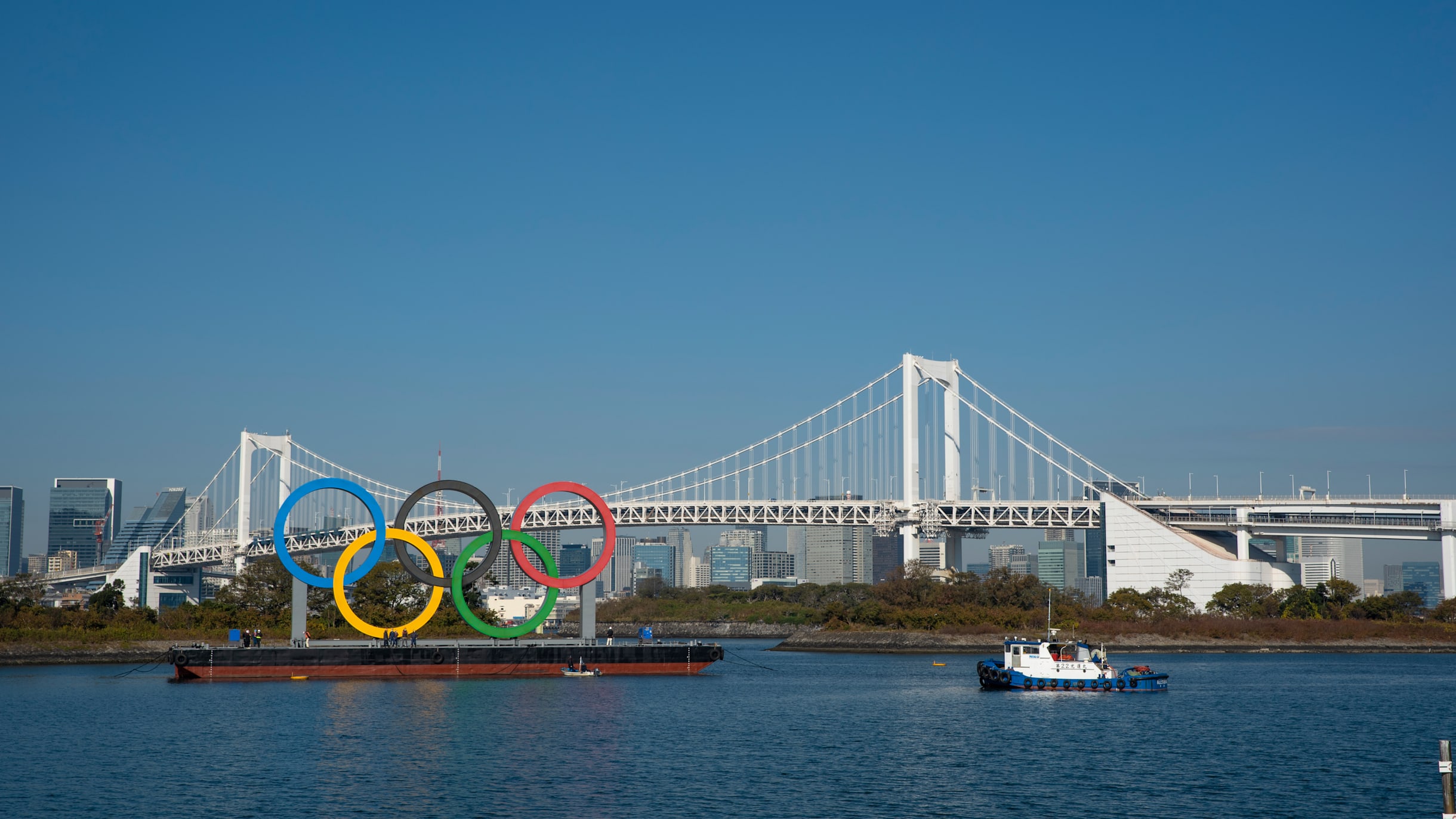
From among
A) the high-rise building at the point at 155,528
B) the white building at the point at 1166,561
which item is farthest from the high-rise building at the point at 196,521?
the white building at the point at 1166,561

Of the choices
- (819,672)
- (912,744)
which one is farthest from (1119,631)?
(912,744)

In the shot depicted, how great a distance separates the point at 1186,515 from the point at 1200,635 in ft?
31.1

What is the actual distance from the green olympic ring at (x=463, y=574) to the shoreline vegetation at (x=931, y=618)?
16192 mm

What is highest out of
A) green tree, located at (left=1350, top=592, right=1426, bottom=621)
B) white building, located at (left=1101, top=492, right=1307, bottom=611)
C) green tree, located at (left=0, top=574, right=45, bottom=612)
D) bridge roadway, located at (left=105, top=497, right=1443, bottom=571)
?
bridge roadway, located at (left=105, top=497, right=1443, bottom=571)

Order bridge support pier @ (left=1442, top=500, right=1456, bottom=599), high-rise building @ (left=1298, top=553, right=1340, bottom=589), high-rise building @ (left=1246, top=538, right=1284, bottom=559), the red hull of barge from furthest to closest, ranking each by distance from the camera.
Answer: high-rise building @ (left=1298, top=553, right=1340, bottom=589)
high-rise building @ (left=1246, top=538, right=1284, bottom=559)
bridge support pier @ (left=1442, top=500, right=1456, bottom=599)
the red hull of barge

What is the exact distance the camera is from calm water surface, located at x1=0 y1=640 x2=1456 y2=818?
835 inches

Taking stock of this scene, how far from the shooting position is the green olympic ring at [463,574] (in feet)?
137

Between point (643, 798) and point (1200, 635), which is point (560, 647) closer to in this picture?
point (643, 798)

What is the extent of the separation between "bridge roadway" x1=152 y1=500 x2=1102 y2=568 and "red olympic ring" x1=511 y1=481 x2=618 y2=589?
29.4 metres

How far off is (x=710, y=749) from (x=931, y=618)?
143 feet

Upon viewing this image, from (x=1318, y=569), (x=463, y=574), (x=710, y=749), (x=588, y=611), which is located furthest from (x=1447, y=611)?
(x=710, y=749)

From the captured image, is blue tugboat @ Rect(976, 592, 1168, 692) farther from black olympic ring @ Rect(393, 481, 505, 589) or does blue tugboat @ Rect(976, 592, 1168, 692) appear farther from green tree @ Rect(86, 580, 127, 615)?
green tree @ Rect(86, 580, 127, 615)

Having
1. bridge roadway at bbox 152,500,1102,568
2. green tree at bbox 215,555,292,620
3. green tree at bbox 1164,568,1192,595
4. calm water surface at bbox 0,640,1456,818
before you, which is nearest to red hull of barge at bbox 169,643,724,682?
calm water surface at bbox 0,640,1456,818

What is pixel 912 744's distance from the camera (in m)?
27.7
